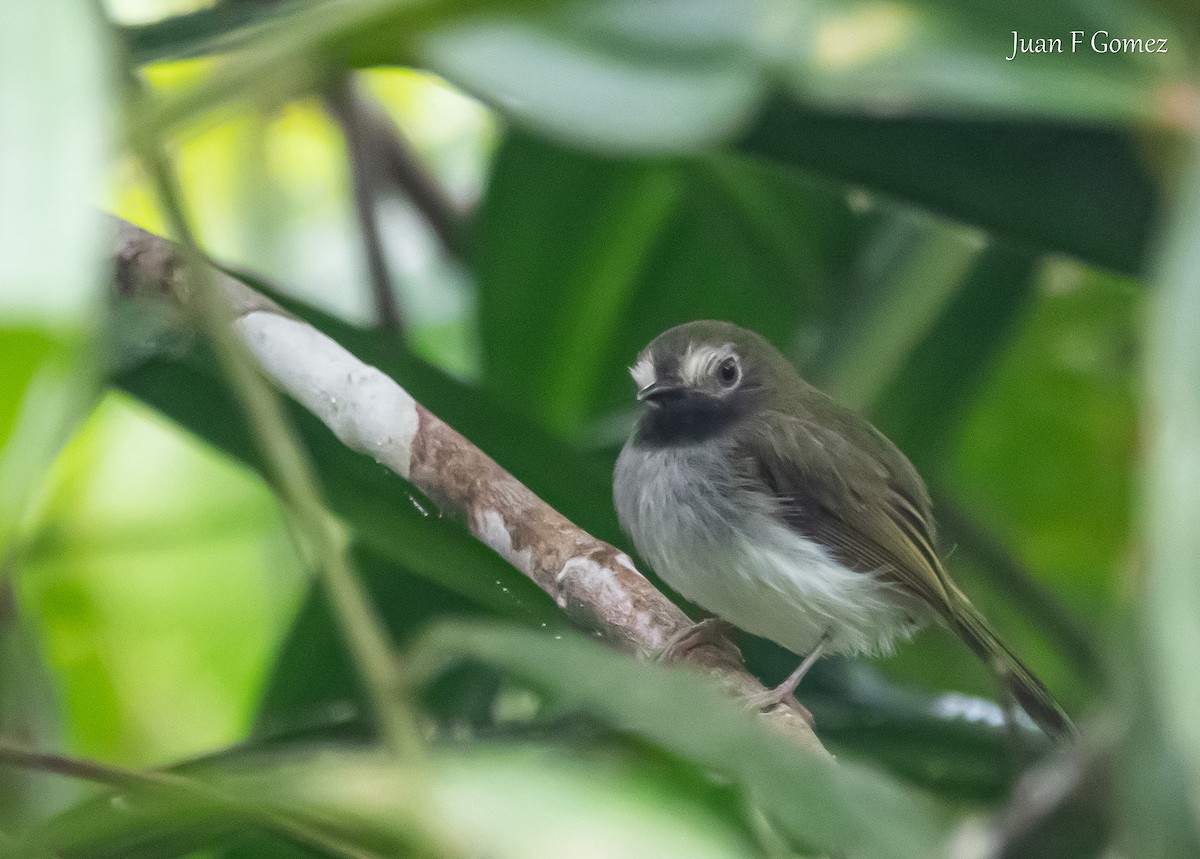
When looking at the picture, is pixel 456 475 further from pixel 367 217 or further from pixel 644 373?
pixel 367 217

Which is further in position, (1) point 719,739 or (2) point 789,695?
(2) point 789,695

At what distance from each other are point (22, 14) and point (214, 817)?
0.45 m

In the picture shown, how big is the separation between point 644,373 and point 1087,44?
911mm

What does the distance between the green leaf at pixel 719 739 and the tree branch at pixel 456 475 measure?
0.51 meters

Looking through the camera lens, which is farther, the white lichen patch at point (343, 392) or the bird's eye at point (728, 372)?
the bird's eye at point (728, 372)

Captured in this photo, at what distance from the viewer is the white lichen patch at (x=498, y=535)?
142cm

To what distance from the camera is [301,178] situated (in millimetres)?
3650

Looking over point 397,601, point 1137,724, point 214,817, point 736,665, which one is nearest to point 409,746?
point 214,817

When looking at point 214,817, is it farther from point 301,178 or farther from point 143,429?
point 301,178

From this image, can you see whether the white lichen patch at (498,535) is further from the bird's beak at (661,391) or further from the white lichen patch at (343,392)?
the bird's beak at (661,391)

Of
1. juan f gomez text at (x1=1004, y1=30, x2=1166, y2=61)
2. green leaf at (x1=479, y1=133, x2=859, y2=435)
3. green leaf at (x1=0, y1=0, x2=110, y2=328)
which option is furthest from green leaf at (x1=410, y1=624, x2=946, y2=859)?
green leaf at (x1=479, y1=133, x2=859, y2=435)

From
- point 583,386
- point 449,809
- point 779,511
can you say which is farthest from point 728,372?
point 449,809

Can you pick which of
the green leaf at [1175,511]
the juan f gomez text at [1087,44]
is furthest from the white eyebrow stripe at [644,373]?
→ the green leaf at [1175,511]

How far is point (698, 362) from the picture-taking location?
7.02ft
